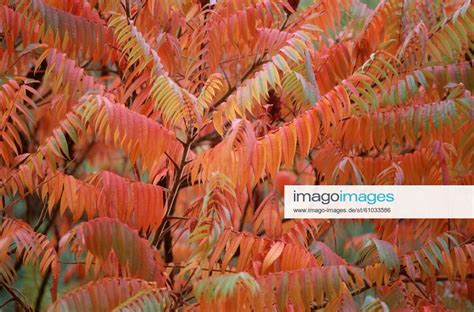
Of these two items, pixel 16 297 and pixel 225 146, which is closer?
pixel 225 146

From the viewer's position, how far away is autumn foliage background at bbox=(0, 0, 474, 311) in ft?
8.10

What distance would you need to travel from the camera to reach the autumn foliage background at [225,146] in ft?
8.10

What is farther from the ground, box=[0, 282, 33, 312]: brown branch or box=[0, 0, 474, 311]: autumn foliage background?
box=[0, 0, 474, 311]: autumn foliage background

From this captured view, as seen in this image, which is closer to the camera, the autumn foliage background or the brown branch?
the autumn foliage background

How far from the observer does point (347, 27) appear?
3.56 m

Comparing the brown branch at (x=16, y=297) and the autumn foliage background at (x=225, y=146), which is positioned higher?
the autumn foliage background at (x=225, y=146)

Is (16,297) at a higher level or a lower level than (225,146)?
lower

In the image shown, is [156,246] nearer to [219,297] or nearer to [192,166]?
[192,166]

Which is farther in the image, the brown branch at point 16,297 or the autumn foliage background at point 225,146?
the brown branch at point 16,297

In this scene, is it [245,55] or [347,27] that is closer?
[245,55]

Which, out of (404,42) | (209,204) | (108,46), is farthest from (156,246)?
(404,42)

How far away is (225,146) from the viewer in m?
2.44

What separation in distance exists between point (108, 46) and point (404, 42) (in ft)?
3.76

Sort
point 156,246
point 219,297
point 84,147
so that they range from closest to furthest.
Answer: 1. point 219,297
2. point 156,246
3. point 84,147
